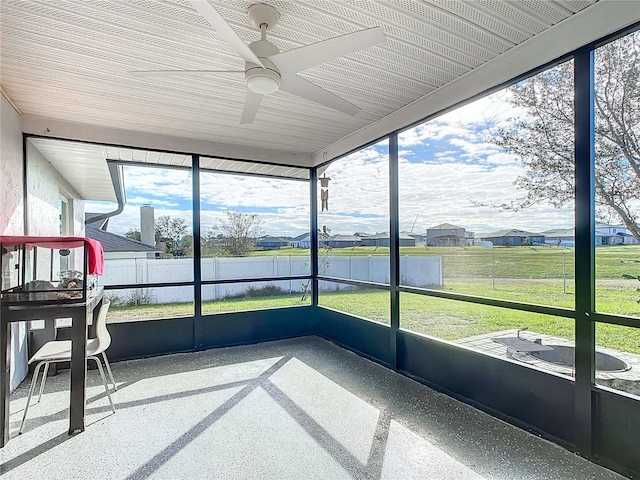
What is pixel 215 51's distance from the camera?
8.01 feet

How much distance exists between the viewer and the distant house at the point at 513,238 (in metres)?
2.59

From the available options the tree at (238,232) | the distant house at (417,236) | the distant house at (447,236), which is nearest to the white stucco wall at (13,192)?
the tree at (238,232)

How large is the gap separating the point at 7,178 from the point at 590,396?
4744 mm

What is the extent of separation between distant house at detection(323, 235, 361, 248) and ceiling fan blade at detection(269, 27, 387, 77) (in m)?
2.82

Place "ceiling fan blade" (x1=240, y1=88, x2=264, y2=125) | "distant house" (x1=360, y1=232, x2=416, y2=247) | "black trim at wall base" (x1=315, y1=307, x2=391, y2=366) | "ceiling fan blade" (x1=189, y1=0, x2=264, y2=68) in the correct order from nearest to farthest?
1. "ceiling fan blade" (x1=189, y1=0, x2=264, y2=68)
2. "ceiling fan blade" (x1=240, y1=88, x2=264, y2=125)
3. "distant house" (x1=360, y1=232, x2=416, y2=247)
4. "black trim at wall base" (x1=315, y1=307, x2=391, y2=366)

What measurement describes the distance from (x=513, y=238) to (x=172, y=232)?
12.6 ft

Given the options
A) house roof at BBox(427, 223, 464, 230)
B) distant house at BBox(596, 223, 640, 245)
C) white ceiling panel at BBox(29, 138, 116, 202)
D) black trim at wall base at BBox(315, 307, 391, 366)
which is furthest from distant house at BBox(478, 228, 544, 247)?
white ceiling panel at BBox(29, 138, 116, 202)

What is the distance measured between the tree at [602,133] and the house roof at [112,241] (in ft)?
13.7

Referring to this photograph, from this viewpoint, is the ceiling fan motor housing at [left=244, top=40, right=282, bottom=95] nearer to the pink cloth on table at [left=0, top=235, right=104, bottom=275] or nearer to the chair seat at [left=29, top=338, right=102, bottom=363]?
the pink cloth on table at [left=0, top=235, right=104, bottom=275]

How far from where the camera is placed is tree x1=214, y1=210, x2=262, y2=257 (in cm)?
484

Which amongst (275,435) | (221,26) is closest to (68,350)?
(275,435)

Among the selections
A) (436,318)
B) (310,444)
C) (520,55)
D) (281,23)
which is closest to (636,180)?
(520,55)

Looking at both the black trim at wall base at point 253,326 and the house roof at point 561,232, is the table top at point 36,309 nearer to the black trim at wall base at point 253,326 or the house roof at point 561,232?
the black trim at wall base at point 253,326

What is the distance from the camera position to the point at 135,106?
339 cm
